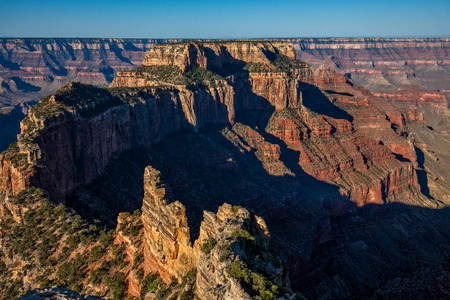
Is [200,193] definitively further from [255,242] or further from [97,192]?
[255,242]

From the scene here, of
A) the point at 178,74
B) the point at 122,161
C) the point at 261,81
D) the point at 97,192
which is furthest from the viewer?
the point at 261,81

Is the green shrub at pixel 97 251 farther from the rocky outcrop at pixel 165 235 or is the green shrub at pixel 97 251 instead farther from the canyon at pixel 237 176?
the rocky outcrop at pixel 165 235

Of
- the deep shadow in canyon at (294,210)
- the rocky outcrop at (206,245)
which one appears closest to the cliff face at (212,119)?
the deep shadow in canyon at (294,210)

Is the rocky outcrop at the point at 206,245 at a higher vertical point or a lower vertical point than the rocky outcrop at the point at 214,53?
lower

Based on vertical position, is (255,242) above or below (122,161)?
above

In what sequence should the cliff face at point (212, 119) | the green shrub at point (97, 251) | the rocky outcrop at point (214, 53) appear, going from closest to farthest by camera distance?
the green shrub at point (97, 251), the cliff face at point (212, 119), the rocky outcrop at point (214, 53)

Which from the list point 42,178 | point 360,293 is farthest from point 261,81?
point 42,178

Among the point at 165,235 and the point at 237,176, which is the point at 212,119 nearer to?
the point at 237,176

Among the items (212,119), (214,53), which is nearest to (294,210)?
(212,119)

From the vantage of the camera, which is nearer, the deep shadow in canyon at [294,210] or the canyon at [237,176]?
the canyon at [237,176]

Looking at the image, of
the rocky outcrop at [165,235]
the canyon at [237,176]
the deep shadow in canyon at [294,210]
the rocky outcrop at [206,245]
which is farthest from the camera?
the deep shadow in canyon at [294,210]
